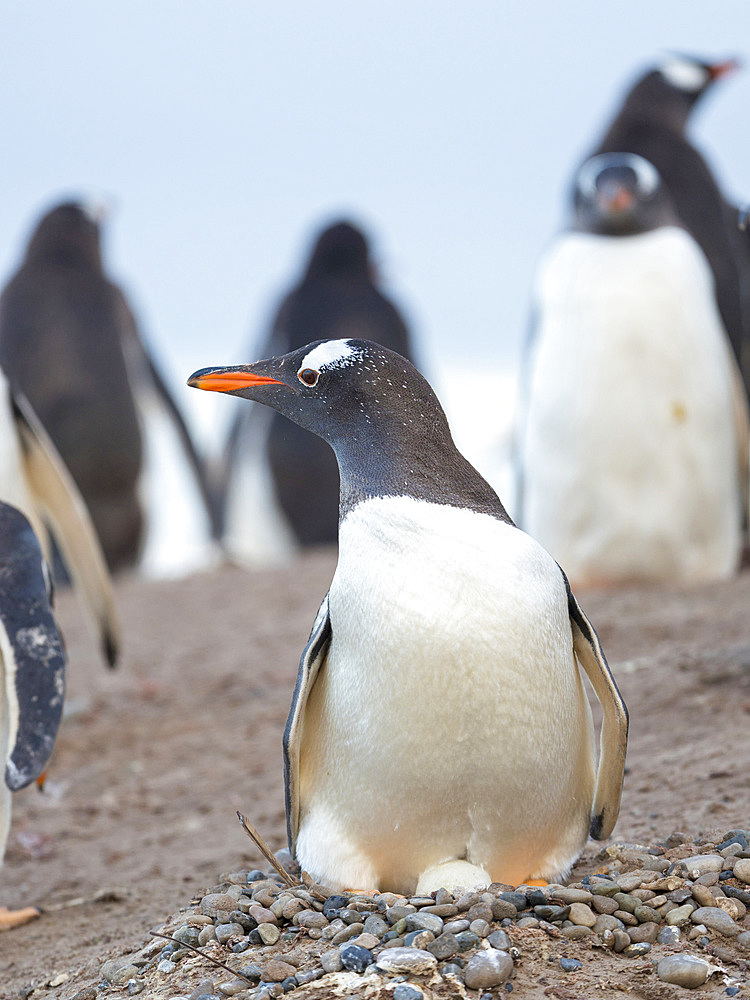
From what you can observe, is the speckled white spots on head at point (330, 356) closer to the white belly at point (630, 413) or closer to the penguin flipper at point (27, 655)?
the penguin flipper at point (27, 655)

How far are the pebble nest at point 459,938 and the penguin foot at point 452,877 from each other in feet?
0.20

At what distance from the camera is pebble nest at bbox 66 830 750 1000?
6.20 feet

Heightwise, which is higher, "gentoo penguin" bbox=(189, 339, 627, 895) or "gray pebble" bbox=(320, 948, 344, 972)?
"gentoo penguin" bbox=(189, 339, 627, 895)

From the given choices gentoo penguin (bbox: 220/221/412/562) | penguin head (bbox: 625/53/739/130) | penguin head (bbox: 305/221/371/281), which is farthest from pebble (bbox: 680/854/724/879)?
penguin head (bbox: 305/221/371/281)

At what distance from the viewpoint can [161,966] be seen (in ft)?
6.97

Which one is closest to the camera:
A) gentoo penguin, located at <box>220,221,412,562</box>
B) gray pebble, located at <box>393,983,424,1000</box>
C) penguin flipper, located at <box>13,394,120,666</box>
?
gray pebble, located at <box>393,983,424,1000</box>

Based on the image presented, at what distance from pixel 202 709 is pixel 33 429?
131 centimetres

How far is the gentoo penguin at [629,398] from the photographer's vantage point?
5523mm

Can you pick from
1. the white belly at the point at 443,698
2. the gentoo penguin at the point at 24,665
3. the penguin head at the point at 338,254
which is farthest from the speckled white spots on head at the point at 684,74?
the white belly at the point at 443,698

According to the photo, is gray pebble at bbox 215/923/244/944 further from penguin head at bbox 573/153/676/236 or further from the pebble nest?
penguin head at bbox 573/153/676/236

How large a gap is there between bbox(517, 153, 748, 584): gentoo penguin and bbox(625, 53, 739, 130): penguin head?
133 cm

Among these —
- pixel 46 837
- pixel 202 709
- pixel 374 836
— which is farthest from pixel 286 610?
pixel 374 836

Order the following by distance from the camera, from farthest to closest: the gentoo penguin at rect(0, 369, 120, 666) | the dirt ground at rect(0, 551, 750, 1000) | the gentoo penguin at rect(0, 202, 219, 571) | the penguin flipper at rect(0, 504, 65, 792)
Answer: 1. the gentoo penguin at rect(0, 202, 219, 571)
2. the gentoo penguin at rect(0, 369, 120, 666)
3. the dirt ground at rect(0, 551, 750, 1000)
4. the penguin flipper at rect(0, 504, 65, 792)

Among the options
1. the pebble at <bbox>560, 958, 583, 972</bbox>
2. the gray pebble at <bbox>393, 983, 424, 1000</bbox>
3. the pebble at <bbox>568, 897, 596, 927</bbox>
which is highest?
the gray pebble at <bbox>393, 983, 424, 1000</bbox>
